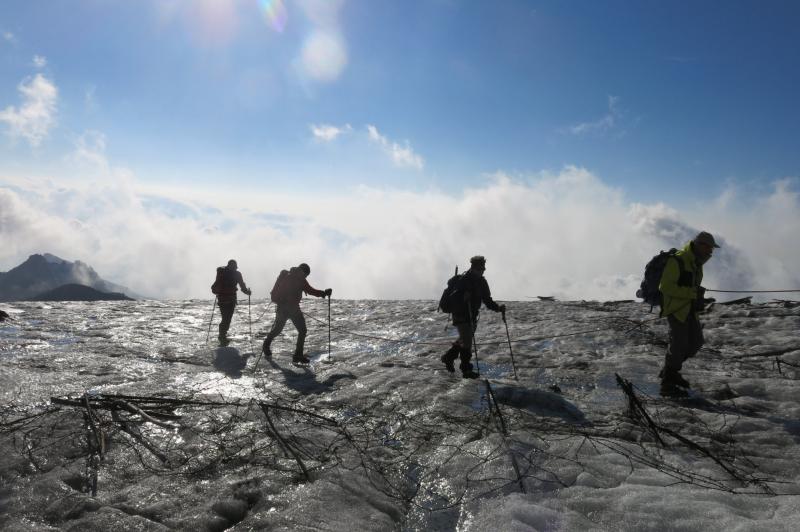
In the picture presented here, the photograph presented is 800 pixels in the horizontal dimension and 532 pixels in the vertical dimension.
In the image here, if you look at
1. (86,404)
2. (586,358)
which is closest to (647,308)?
(586,358)

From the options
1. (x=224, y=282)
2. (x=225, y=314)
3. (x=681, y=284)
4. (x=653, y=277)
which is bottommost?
(x=225, y=314)

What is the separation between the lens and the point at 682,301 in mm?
6785

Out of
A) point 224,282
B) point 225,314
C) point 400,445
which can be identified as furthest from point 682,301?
point 224,282

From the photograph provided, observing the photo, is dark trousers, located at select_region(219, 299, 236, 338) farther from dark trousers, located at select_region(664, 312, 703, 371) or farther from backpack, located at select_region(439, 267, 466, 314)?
dark trousers, located at select_region(664, 312, 703, 371)

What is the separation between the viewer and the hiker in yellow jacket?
6.77 metres

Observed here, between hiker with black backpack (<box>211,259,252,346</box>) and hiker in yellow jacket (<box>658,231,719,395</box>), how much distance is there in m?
10.3

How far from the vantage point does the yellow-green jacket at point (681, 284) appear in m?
6.74

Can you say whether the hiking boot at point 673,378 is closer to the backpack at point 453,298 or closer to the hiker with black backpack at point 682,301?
the hiker with black backpack at point 682,301

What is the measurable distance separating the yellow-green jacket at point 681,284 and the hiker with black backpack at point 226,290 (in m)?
10.4

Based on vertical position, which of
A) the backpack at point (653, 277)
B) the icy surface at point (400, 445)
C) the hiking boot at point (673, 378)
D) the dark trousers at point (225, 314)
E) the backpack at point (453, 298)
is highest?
the backpack at point (653, 277)

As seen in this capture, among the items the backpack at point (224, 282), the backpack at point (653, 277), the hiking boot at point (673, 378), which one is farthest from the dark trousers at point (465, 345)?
the backpack at point (653, 277)

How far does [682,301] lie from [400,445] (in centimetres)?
492

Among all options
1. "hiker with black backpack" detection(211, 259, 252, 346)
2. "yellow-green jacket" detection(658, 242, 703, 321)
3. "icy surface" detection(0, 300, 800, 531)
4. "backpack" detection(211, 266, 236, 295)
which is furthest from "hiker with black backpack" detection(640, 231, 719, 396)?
"backpack" detection(211, 266, 236, 295)

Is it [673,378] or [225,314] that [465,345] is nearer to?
[673,378]
